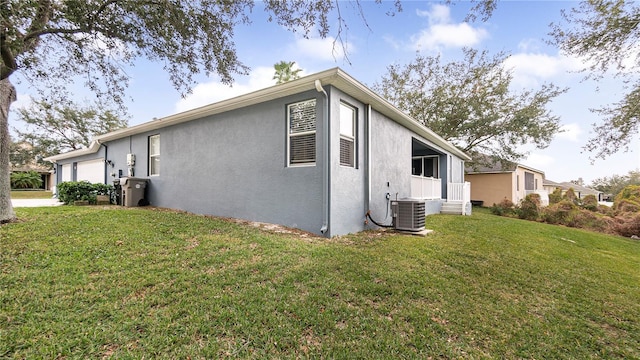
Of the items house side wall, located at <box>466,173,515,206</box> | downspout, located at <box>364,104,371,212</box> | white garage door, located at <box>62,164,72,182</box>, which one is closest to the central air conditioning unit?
downspout, located at <box>364,104,371,212</box>

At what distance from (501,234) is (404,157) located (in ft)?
11.4

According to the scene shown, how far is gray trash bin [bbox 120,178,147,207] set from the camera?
9.09m

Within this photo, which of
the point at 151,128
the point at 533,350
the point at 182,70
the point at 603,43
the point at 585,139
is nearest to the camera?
the point at 533,350

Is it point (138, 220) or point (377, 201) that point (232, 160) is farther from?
point (377, 201)

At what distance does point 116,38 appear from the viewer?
4.98 m

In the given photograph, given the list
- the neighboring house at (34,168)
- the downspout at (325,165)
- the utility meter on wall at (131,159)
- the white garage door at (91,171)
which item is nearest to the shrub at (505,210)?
the downspout at (325,165)

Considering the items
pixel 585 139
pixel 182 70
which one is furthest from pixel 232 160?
pixel 585 139

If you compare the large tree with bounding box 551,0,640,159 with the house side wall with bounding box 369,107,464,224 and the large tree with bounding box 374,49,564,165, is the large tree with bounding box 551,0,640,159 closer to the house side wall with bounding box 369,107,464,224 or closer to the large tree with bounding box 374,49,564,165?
the house side wall with bounding box 369,107,464,224

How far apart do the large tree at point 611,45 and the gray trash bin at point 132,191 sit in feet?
44.7

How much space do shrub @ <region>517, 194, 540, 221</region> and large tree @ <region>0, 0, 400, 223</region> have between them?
1356 cm

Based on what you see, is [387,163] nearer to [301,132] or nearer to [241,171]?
[301,132]

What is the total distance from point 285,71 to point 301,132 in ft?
60.1

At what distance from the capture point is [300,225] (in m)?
5.69

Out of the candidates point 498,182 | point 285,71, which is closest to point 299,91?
point 285,71
